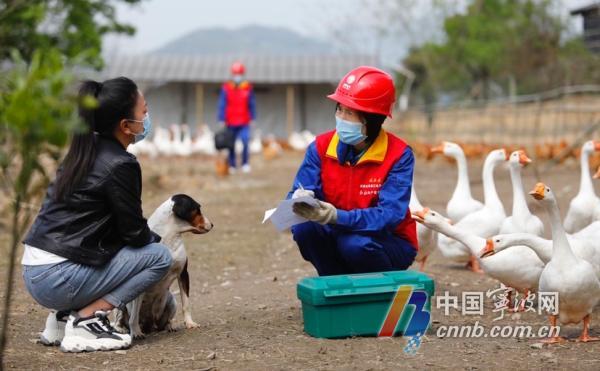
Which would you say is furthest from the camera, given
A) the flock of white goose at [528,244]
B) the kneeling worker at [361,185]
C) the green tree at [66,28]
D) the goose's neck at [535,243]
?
the green tree at [66,28]

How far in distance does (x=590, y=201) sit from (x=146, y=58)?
27921 millimetres

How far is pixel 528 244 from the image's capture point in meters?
4.89

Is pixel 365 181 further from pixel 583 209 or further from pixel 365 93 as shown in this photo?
pixel 583 209

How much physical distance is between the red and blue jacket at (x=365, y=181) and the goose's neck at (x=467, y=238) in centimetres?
43

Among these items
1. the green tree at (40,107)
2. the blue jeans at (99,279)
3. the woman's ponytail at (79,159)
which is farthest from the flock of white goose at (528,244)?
the green tree at (40,107)

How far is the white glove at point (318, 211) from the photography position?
14.4ft

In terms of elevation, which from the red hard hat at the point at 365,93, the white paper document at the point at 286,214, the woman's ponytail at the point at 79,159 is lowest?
the white paper document at the point at 286,214

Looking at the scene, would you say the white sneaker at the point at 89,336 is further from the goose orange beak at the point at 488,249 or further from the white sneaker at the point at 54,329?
the goose orange beak at the point at 488,249

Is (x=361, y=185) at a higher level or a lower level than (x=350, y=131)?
lower

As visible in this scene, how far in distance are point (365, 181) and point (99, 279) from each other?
4.96 feet

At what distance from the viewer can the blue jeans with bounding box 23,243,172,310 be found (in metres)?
4.20

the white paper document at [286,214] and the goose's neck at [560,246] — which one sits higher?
the white paper document at [286,214]

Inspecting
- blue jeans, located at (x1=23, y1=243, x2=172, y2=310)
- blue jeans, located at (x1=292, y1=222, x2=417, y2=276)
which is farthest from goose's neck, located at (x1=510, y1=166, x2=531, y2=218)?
blue jeans, located at (x1=23, y1=243, x2=172, y2=310)

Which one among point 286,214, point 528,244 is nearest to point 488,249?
point 528,244
